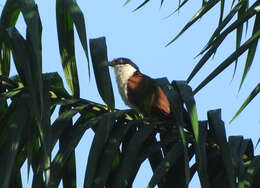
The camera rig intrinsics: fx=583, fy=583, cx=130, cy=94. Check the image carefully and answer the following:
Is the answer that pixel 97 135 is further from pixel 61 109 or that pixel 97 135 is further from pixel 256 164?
pixel 256 164

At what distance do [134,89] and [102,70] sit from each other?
8.12 ft

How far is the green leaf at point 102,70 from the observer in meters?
2.57

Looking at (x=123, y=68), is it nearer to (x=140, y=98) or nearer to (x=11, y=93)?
(x=140, y=98)

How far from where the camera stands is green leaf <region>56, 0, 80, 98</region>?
2.79 meters

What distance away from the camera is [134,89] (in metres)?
5.09

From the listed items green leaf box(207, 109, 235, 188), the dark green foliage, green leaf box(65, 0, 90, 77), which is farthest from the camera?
green leaf box(65, 0, 90, 77)

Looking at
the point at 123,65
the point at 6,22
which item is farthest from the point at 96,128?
the point at 123,65

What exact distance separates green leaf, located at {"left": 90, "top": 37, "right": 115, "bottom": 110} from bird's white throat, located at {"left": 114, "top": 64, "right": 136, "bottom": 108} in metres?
2.44

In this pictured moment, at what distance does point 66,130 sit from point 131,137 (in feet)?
1.14

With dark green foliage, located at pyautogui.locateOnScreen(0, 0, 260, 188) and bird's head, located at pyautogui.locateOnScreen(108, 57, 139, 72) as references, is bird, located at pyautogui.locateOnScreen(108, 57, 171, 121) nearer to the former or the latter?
bird's head, located at pyautogui.locateOnScreen(108, 57, 139, 72)

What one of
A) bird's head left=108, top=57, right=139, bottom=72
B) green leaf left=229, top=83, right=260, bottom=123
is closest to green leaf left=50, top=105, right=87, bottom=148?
green leaf left=229, top=83, right=260, bottom=123

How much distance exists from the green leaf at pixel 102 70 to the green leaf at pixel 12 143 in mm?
353

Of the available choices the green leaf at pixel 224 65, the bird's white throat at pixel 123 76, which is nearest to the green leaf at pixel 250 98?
the green leaf at pixel 224 65

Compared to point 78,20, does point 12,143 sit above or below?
below
